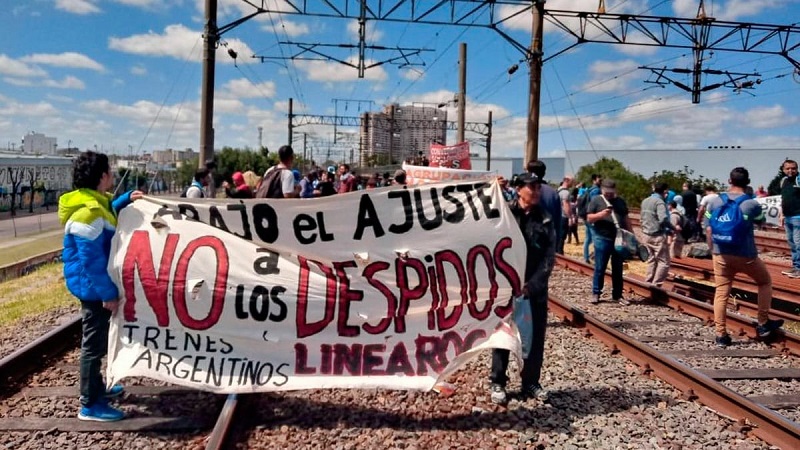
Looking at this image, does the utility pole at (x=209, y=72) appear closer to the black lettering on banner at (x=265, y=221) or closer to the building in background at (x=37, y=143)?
the black lettering on banner at (x=265, y=221)

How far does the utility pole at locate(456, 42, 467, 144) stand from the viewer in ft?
83.4

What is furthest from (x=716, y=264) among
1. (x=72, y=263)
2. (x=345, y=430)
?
(x=72, y=263)

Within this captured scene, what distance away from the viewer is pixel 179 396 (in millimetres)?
5188

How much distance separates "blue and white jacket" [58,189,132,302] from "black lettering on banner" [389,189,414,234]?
85.3 inches

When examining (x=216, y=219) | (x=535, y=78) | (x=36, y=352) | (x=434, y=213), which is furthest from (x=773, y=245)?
(x=36, y=352)

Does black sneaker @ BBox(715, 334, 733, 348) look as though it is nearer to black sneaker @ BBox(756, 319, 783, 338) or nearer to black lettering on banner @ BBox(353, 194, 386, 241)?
black sneaker @ BBox(756, 319, 783, 338)

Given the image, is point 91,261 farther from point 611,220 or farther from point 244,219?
point 611,220

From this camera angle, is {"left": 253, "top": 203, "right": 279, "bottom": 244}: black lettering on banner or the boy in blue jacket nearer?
the boy in blue jacket

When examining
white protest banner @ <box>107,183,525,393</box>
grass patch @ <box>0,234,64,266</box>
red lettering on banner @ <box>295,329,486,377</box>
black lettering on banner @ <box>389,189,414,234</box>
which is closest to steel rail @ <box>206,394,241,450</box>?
white protest banner @ <box>107,183,525,393</box>

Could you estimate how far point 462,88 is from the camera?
25766 mm

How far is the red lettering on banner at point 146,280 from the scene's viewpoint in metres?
4.62

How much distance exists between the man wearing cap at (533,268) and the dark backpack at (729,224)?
2.82 meters

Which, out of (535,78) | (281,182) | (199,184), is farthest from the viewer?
(535,78)

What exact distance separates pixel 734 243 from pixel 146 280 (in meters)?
5.93
